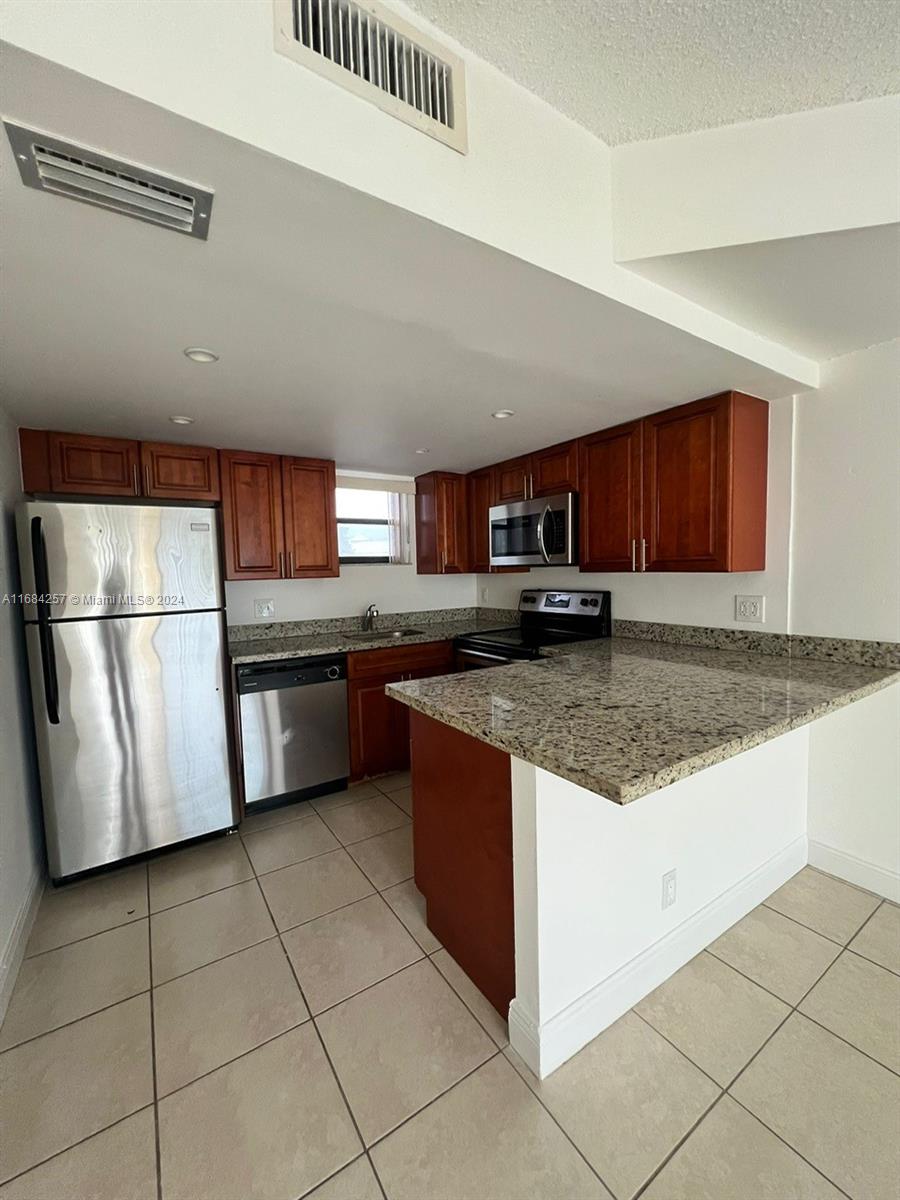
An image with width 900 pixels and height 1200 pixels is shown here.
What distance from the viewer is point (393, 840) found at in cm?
248

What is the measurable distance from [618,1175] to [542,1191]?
18 cm

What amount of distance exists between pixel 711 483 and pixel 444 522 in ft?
6.49

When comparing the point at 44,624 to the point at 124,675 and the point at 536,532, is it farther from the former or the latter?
the point at 536,532

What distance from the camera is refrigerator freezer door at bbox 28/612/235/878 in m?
2.12

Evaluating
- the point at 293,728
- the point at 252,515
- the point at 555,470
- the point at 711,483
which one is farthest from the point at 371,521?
the point at 711,483

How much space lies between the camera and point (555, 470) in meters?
3.00

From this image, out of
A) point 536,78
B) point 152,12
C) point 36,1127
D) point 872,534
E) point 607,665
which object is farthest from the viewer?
point 607,665

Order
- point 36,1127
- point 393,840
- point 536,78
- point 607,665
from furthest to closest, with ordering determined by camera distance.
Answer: point 393,840 < point 607,665 < point 36,1127 < point 536,78

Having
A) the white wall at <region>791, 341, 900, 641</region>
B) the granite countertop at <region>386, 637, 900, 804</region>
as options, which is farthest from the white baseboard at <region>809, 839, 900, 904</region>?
the white wall at <region>791, 341, 900, 641</region>

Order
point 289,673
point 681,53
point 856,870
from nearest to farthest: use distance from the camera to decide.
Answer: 1. point 681,53
2. point 856,870
3. point 289,673

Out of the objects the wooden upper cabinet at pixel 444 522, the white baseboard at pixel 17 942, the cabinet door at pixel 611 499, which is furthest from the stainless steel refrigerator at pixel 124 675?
the cabinet door at pixel 611 499

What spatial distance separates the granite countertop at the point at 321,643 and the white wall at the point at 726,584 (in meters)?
1.01

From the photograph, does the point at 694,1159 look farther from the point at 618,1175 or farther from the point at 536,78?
the point at 536,78

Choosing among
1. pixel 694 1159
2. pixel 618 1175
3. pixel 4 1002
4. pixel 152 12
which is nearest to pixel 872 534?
pixel 694 1159
